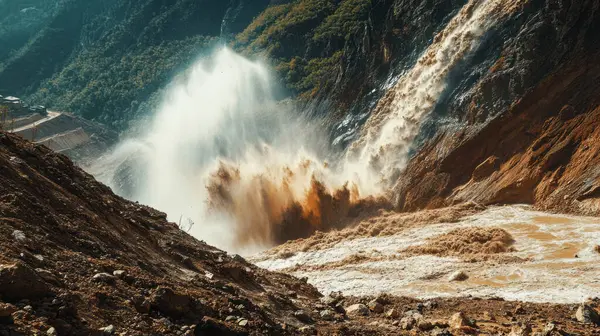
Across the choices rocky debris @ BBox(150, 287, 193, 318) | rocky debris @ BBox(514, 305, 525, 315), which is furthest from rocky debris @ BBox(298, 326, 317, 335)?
rocky debris @ BBox(514, 305, 525, 315)

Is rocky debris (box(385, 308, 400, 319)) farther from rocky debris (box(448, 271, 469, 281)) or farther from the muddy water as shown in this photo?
rocky debris (box(448, 271, 469, 281))

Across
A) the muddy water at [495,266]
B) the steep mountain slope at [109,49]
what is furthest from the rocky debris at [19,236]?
the steep mountain slope at [109,49]

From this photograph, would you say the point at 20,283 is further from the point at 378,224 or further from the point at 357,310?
the point at 378,224

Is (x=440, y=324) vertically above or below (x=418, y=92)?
below

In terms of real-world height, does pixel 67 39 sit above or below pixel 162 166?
above

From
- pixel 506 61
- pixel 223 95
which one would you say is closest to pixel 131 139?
pixel 223 95

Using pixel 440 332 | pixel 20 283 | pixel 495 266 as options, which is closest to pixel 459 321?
pixel 440 332

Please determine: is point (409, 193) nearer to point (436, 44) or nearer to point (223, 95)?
point (436, 44)
